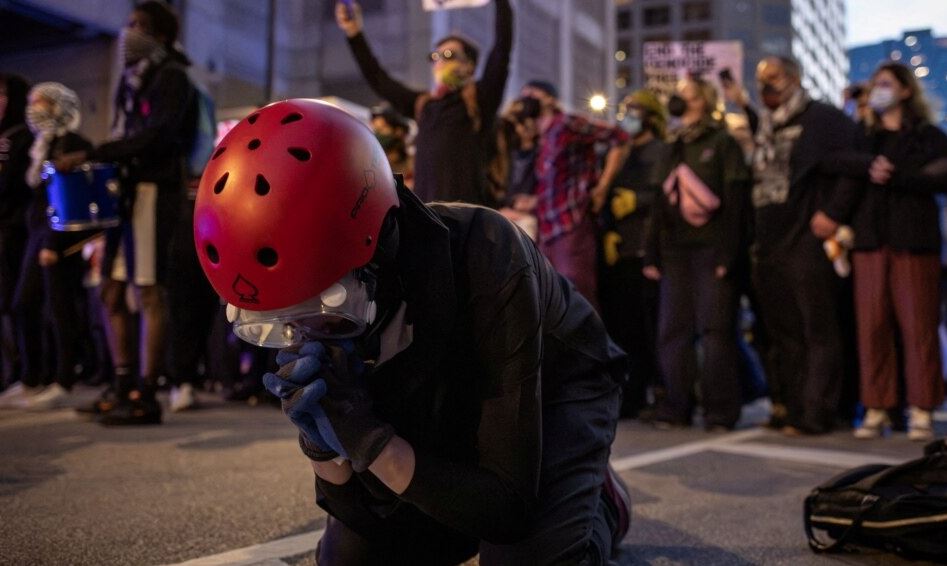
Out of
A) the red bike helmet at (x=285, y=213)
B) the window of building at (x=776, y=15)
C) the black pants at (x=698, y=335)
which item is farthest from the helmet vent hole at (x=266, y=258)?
the window of building at (x=776, y=15)

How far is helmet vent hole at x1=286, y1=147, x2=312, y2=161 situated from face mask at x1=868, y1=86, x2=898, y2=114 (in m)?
4.74

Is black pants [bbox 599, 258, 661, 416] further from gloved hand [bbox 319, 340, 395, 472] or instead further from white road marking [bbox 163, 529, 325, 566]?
gloved hand [bbox 319, 340, 395, 472]

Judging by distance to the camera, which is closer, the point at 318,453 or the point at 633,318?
the point at 318,453

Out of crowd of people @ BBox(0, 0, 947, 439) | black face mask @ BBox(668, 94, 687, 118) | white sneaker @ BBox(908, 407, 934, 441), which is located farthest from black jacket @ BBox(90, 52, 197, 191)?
white sneaker @ BBox(908, 407, 934, 441)

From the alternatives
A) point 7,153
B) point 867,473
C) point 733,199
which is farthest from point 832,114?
Answer: point 7,153

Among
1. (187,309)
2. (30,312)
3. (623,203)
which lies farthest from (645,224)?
(30,312)

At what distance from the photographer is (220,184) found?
1537 mm

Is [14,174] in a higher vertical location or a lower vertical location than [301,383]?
higher

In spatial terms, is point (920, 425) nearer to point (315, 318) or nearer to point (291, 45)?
point (315, 318)

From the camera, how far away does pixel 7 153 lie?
252 inches

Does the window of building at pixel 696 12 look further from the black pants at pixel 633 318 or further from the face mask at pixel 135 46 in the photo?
the face mask at pixel 135 46

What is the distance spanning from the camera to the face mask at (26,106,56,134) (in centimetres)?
581

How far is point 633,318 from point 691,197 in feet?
3.53

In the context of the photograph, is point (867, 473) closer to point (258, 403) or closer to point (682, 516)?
point (682, 516)
